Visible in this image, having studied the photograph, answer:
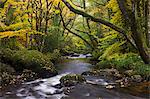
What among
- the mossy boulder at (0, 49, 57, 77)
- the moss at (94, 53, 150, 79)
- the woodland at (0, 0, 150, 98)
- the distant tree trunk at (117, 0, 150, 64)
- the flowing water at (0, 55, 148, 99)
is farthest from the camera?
the mossy boulder at (0, 49, 57, 77)

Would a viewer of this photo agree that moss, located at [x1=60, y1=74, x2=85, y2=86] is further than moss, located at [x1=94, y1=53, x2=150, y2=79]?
No

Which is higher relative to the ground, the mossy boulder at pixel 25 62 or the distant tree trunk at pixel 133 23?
the distant tree trunk at pixel 133 23

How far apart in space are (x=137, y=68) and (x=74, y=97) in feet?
16.3

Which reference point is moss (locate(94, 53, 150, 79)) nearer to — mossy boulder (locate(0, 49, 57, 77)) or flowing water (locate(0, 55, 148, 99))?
flowing water (locate(0, 55, 148, 99))

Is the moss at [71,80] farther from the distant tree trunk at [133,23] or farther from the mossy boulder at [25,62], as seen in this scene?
the distant tree trunk at [133,23]

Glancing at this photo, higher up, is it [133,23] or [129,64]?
[133,23]

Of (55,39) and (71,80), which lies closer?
(71,80)

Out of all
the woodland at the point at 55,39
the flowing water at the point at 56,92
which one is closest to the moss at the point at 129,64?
the woodland at the point at 55,39

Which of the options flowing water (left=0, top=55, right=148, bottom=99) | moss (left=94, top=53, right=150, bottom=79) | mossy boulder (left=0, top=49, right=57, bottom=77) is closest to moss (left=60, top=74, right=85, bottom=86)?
flowing water (left=0, top=55, right=148, bottom=99)

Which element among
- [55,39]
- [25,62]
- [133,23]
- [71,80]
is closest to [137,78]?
[133,23]

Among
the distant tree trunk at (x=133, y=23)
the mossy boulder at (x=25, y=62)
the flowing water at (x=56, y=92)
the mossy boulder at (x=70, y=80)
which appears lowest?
the flowing water at (x=56, y=92)

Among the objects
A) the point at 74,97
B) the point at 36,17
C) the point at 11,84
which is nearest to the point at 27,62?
the point at 11,84

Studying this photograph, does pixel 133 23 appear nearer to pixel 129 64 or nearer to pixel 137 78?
pixel 137 78

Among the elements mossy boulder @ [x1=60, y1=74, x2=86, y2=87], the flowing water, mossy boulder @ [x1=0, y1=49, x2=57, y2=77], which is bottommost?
the flowing water
